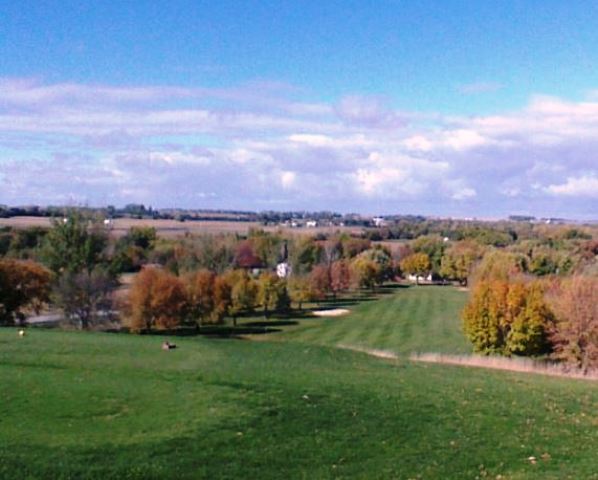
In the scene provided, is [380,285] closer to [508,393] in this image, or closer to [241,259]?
[241,259]

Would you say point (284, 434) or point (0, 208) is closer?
point (284, 434)

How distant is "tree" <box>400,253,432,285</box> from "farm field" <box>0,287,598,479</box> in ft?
390

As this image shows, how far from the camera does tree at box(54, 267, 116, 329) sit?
65.2m

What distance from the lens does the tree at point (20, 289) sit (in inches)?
2518

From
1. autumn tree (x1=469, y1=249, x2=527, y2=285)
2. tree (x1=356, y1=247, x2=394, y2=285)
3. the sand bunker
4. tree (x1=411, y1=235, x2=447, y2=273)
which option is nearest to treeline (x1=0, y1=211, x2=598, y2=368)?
autumn tree (x1=469, y1=249, x2=527, y2=285)

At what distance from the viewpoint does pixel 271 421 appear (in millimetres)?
18281

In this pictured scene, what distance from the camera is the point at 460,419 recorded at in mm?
Result: 19516

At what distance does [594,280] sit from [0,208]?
13535cm

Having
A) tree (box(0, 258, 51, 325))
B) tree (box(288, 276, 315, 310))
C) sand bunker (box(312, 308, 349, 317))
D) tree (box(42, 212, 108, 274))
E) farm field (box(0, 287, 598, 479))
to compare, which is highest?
tree (box(42, 212, 108, 274))

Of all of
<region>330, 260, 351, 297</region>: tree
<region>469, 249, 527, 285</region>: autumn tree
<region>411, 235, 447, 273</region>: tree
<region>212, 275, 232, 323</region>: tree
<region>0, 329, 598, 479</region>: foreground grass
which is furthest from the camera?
<region>411, 235, 447, 273</region>: tree

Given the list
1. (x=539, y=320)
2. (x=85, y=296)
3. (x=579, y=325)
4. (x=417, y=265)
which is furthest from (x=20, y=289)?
(x=417, y=265)

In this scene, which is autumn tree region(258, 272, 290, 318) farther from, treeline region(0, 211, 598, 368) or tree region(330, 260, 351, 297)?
tree region(330, 260, 351, 297)

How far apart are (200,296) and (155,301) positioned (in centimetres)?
A: 801

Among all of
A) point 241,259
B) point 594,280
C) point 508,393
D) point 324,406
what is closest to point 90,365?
point 324,406
